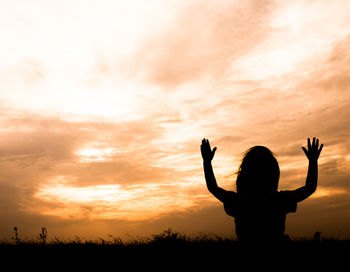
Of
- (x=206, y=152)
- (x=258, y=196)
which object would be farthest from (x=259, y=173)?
(x=206, y=152)

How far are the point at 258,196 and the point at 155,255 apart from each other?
5087 mm

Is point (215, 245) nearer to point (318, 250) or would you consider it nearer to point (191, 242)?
point (191, 242)

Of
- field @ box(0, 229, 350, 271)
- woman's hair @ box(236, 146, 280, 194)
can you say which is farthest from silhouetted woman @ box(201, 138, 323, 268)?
field @ box(0, 229, 350, 271)

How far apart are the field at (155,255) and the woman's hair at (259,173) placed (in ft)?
10.0

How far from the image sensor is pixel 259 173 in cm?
474

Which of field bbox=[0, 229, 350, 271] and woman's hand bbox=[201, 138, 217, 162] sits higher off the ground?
woman's hand bbox=[201, 138, 217, 162]

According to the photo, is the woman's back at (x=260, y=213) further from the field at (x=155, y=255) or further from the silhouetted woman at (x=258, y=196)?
the field at (x=155, y=255)

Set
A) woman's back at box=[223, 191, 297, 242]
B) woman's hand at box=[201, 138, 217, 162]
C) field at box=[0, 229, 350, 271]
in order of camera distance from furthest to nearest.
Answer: field at box=[0, 229, 350, 271] → woman's hand at box=[201, 138, 217, 162] → woman's back at box=[223, 191, 297, 242]

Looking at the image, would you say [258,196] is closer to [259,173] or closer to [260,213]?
[260,213]

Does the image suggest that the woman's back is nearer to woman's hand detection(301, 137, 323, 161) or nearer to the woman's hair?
the woman's hair

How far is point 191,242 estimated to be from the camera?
9.66 m

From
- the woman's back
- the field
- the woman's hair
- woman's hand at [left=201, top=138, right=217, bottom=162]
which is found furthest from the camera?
the field

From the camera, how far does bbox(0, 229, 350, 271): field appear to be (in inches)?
322

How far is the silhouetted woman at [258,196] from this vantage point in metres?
4.42
